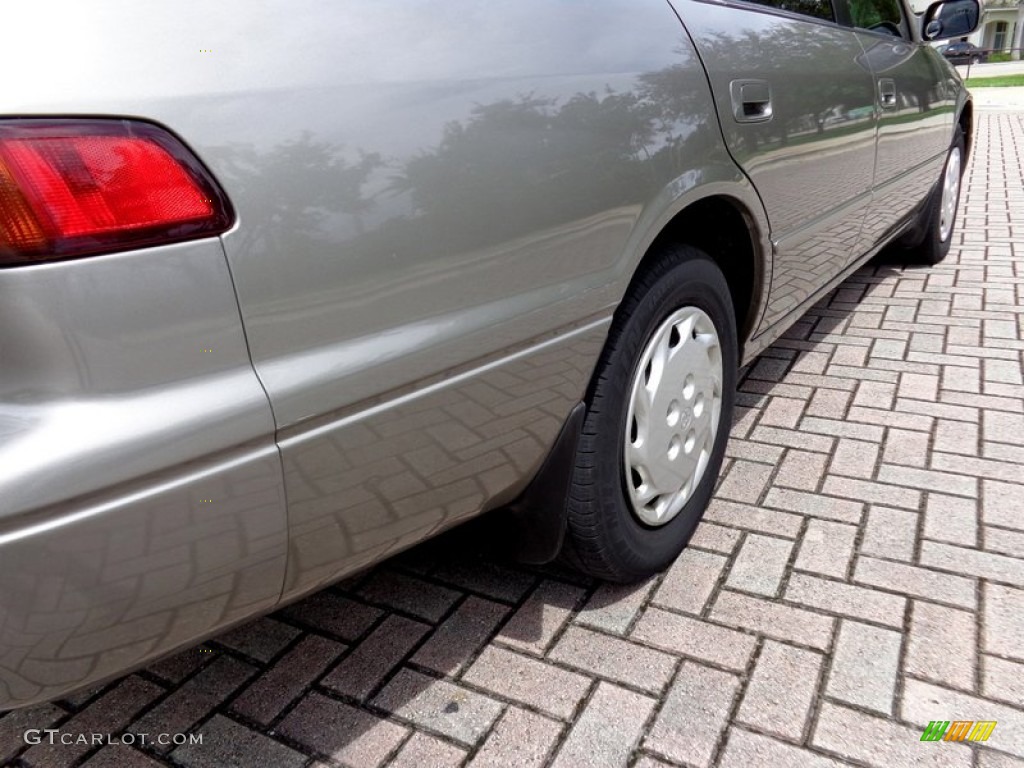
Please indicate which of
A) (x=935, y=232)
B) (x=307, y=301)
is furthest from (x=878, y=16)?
(x=307, y=301)

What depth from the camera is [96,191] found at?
3.28 feet

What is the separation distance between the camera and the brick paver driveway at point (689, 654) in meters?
1.62

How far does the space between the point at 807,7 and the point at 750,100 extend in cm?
95

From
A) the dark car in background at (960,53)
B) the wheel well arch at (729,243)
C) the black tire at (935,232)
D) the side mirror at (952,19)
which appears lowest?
the black tire at (935,232)

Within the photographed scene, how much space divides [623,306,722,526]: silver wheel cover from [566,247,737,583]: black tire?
31 mm

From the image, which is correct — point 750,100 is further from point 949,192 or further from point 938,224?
point 949,192

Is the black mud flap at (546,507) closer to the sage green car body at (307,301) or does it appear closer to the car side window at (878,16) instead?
the sage green car body at (307,301)

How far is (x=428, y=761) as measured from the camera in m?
1.60

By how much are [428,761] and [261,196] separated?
3.63ft

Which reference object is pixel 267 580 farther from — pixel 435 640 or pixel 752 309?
pixel 752 309

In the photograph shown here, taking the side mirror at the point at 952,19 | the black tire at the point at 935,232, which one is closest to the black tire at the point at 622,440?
the side mirror at the point at 952,19

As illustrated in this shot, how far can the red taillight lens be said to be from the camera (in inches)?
37.6

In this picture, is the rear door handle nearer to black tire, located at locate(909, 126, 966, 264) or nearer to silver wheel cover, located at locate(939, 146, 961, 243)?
black tire, located at locate(909, 126, 966, 264)

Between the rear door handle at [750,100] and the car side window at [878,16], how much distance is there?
136 centimetres
